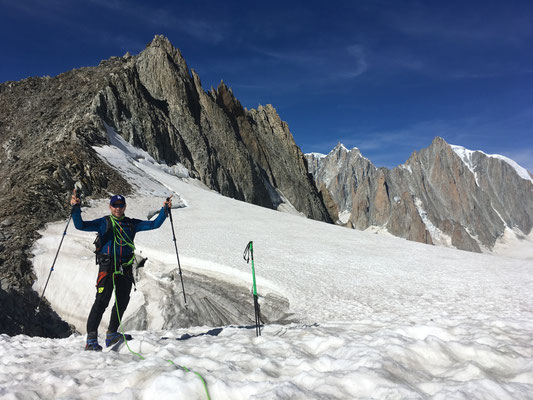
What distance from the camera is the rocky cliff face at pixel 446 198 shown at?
455 ft

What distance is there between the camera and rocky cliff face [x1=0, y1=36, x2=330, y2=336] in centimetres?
1283

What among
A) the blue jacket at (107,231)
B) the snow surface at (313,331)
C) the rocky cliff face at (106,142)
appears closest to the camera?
the snow surface at (313,331)

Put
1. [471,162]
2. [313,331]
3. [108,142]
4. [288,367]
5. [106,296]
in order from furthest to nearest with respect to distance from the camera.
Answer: [471,162] → [108,142] → [313,331] → [106,296] → [288,367]

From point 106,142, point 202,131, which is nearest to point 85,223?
point 106,142

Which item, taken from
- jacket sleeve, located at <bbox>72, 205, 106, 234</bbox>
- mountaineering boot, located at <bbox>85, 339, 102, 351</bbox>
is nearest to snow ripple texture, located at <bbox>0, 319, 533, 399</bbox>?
mountaineering boot, located at <bbox>85, 339, 102, 351</bbox>

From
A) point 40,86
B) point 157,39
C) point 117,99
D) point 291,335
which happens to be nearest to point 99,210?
point 291,335

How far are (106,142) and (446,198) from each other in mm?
159279

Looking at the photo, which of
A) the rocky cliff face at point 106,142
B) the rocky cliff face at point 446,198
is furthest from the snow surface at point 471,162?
the rocky cliff face at point 106,142

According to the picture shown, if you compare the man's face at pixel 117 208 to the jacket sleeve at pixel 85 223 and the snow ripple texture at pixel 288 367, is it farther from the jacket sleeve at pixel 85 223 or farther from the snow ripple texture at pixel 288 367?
the snow ripple texture at pixel 288 367

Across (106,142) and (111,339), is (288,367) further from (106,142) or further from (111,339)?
(106,142)

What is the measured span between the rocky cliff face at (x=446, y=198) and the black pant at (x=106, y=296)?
460 ft

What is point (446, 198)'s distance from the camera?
153000 millimetres

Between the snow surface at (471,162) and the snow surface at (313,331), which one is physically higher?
the snow surface at (471,162)

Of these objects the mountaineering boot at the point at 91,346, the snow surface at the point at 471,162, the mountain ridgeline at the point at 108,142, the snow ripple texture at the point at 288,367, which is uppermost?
the snow surface at the point at 471,162
